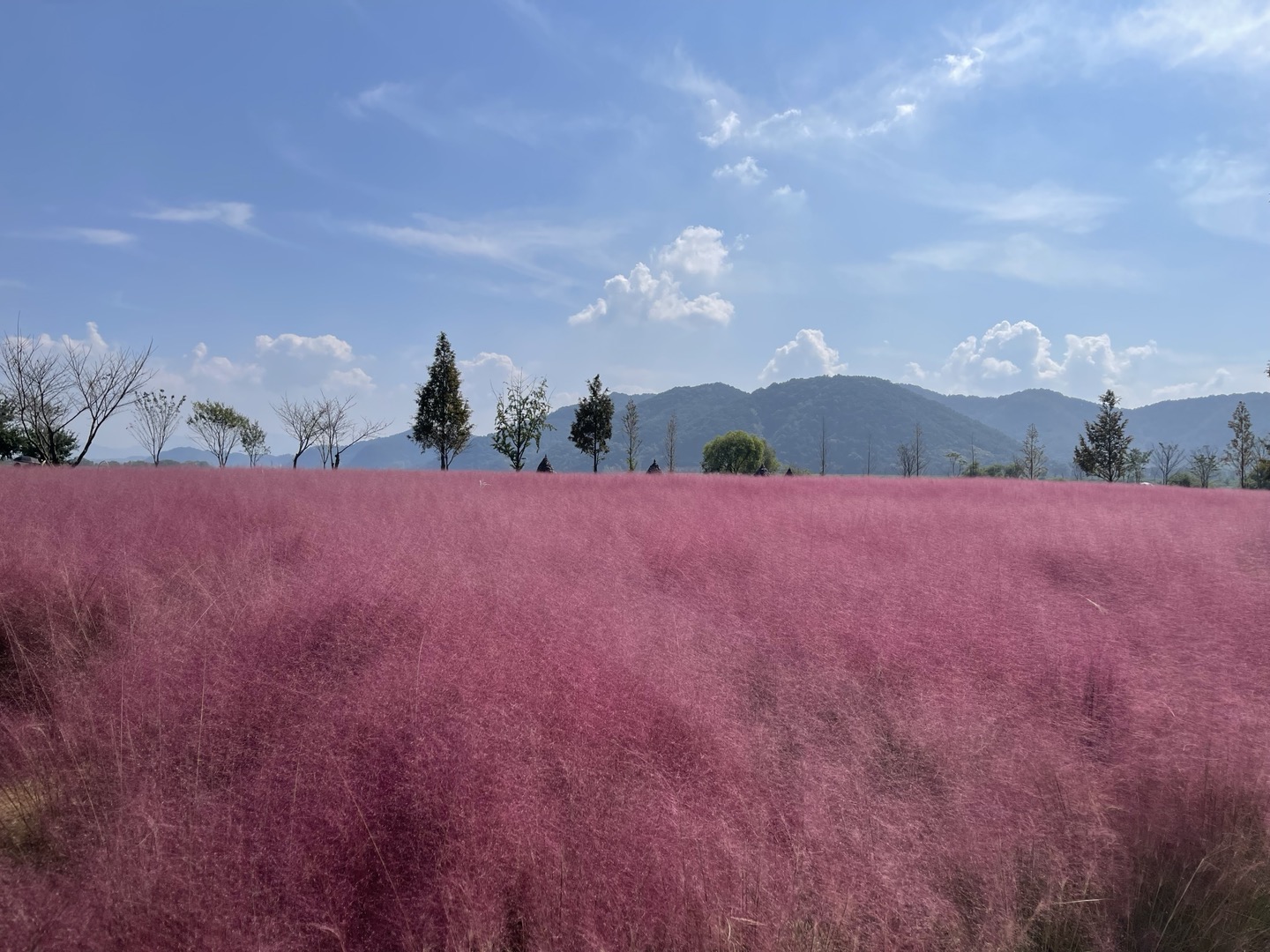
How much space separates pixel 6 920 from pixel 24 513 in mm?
5722

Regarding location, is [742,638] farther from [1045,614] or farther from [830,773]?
[1045,614]

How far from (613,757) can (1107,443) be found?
47646 millimetres

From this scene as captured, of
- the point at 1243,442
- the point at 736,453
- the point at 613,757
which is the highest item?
the point at 736,453

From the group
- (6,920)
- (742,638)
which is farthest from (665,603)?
(6,920)

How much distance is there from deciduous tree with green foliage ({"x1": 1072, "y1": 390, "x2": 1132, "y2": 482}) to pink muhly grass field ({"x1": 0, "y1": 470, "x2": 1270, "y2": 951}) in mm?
42671

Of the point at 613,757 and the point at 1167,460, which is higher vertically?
the point at 1167,460

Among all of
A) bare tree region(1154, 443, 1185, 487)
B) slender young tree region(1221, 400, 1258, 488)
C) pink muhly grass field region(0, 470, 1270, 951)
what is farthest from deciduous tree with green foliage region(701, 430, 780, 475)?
pink muhly grass field region(0, 470, 1270, 951)

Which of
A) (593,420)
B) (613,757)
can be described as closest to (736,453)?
(593,420)

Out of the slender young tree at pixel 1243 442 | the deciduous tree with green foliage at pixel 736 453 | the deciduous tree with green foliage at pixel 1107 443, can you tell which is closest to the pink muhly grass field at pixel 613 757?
the deciduous tree with green foliage at pixel 1107 443

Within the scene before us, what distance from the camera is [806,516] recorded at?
6.75 meters

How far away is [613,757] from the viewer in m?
2.04

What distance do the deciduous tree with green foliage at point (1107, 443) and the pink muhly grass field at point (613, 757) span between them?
42.7 m

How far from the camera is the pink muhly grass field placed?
168cm

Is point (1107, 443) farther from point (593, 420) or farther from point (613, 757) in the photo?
point (613, 757)
